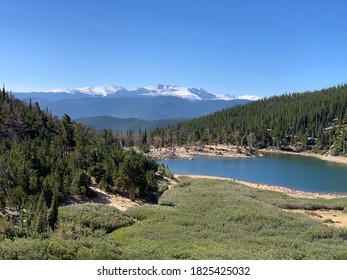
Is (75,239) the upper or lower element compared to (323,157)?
lower

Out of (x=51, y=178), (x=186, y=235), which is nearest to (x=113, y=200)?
(x=51, y=178)

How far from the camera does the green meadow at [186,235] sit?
16.4 metres

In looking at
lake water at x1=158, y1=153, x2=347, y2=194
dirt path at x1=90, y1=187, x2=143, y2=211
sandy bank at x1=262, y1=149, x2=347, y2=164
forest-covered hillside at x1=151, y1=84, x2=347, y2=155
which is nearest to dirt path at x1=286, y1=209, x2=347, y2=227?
dirt path at x1=90, y1=187, x2=143, y2=211

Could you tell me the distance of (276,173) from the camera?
3622 inches

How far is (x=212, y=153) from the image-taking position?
139000 millimetres

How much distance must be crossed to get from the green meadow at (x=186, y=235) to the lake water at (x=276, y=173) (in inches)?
1598

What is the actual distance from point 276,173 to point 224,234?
6979 cm

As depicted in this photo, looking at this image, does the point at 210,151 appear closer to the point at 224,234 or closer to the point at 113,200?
the point at 113,200

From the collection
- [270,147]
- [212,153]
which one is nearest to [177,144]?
[212,153]

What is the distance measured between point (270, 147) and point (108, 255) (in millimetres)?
155605

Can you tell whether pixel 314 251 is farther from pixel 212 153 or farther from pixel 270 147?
pixel 270 147

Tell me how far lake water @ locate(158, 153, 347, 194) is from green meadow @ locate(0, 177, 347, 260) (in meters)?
40.6

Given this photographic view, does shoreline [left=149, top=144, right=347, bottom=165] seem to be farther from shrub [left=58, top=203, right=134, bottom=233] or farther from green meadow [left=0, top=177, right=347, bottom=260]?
shrub [left=58, top=203, right=134, bottom=233]

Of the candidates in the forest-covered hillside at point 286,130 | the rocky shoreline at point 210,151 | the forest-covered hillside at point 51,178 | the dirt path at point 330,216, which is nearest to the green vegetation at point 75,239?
the forest-covered hillside at point 51,178
